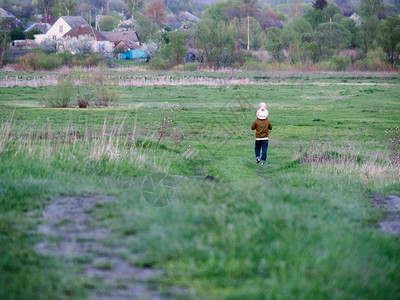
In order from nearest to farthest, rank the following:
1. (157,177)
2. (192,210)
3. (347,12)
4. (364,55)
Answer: (192,210), (157,177), (364,55), (347,12)

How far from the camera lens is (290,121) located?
30.6 m

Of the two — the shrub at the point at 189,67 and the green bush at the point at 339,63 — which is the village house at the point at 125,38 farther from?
the green bush at the point at 339,63

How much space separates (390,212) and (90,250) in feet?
19.0

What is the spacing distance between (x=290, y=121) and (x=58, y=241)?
2448cm

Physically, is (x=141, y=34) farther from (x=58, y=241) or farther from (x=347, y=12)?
(x=58, y=241)

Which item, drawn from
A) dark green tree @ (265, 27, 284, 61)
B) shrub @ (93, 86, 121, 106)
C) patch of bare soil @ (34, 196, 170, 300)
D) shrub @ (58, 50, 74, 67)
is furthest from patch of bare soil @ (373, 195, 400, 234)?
dark green tree @ (265, 27, 284, 61)

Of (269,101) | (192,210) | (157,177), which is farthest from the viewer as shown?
(269,101)

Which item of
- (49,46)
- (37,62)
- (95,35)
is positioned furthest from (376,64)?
(95,35)

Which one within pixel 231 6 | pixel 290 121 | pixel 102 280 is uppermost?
pixel 231 6

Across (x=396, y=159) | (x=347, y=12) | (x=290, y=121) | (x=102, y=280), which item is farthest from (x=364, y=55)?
(x=347, y=12)

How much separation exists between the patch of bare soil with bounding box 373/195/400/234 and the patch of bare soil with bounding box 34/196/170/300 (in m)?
4.35

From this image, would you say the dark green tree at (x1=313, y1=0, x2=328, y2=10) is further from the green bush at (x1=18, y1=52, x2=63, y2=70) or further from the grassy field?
the grassy field

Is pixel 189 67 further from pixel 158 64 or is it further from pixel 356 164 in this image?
pixel 356 164

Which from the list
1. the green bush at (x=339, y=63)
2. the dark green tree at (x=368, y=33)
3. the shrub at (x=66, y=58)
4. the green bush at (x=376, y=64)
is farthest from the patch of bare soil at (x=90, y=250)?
the dark green tree at (x=368, y=33)
